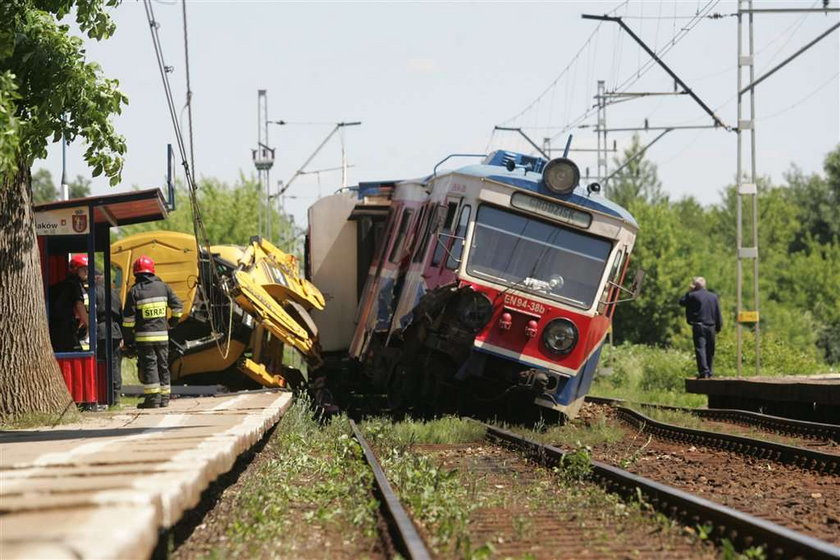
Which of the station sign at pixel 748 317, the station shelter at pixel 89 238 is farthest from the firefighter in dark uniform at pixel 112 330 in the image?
the station sign at pixel 748 317

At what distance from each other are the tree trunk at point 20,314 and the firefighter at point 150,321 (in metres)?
1.42

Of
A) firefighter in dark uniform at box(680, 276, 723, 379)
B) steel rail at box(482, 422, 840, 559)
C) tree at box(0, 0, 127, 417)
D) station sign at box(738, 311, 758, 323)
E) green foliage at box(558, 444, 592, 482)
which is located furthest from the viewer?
station sign at box(738, 311, 758, 323)

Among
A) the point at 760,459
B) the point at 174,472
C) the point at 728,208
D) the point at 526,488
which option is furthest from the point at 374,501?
the point at 728,208

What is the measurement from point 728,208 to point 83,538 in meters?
109

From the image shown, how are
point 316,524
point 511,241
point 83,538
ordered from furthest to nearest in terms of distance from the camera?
point 511,241 → point 316,524 → point 83,538

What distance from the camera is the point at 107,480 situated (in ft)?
20.9

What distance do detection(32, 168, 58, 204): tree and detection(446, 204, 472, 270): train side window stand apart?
394 feet

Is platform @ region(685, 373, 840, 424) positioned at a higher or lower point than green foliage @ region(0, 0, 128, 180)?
lower

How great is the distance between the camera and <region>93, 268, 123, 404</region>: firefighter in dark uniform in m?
16.9

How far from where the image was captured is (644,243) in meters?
71.1

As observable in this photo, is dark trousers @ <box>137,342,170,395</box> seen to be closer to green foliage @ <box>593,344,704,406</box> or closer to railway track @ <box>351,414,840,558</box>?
railway track @ <box>351,414,840,558</box>

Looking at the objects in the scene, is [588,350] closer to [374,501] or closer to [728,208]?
[374,501]

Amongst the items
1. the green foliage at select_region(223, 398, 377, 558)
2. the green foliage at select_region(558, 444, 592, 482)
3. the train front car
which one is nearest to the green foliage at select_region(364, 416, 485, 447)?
the green foliage at select_region(223, 398, 377, 558)

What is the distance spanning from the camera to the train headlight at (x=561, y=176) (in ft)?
55.1
